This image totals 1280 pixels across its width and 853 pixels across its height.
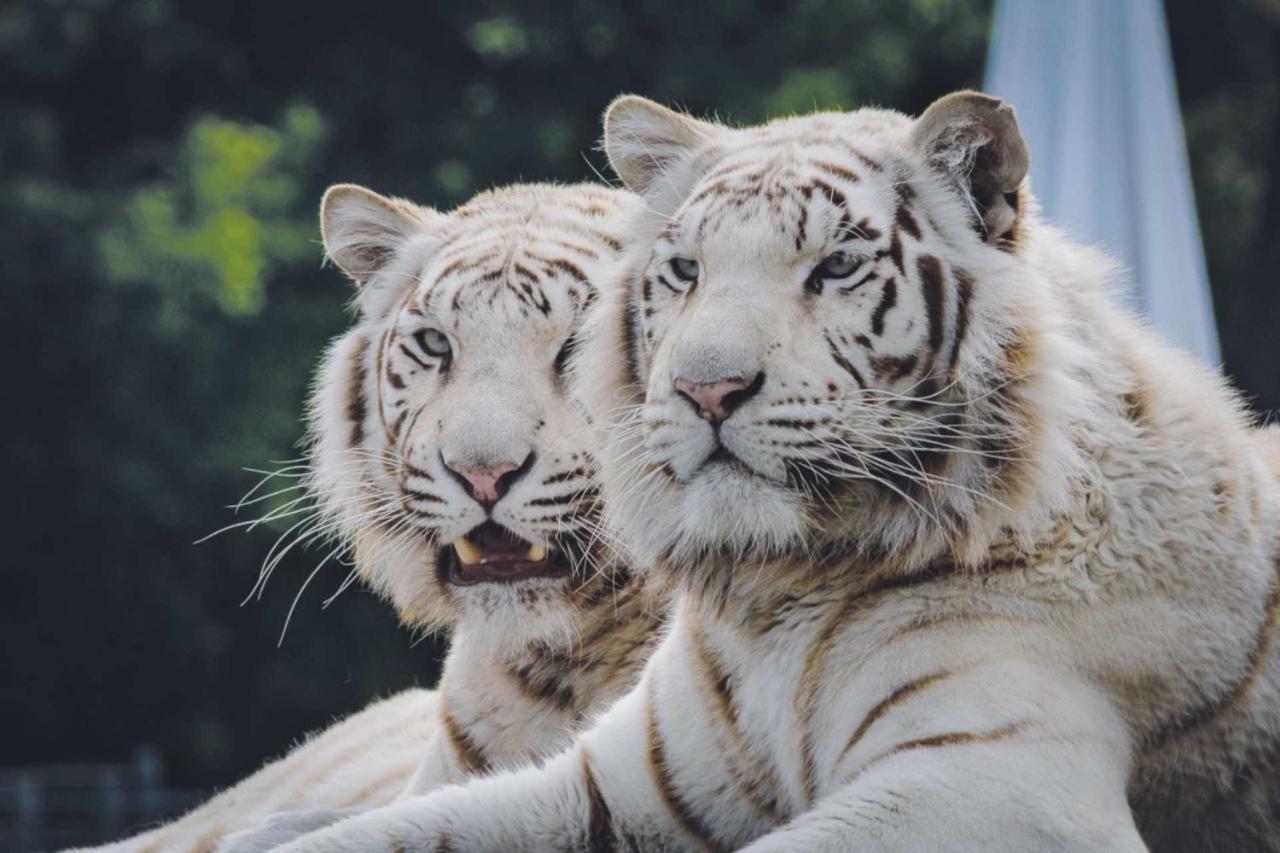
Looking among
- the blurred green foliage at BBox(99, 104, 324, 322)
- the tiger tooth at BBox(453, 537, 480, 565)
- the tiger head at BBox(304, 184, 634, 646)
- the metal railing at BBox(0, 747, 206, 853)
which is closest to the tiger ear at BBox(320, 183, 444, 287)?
the tiger head at BBox(304, 184, 634, 646)

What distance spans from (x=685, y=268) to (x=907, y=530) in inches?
Answer: 17.0

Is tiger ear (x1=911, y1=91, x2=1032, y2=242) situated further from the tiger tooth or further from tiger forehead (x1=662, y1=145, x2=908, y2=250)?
the tiger tooth

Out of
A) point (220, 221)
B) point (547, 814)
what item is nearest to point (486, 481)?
point (547, 814)

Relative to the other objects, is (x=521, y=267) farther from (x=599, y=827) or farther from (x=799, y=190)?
(x=599, y=827)

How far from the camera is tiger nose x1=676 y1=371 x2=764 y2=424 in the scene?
6.74ft

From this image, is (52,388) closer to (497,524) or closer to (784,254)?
(497,524)

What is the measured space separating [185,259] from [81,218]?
57 cm

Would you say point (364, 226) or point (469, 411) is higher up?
point (364, 226)

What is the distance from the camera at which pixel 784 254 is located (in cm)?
216

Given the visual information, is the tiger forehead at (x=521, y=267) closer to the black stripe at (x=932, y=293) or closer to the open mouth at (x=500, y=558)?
the open mouth at (x=500, y=558)

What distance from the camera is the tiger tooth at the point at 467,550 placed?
273 cm

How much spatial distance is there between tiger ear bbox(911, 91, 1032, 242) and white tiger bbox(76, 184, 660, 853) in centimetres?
52

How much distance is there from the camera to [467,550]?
9.00 ft

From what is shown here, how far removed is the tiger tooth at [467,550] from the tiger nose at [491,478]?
0.13 metres
